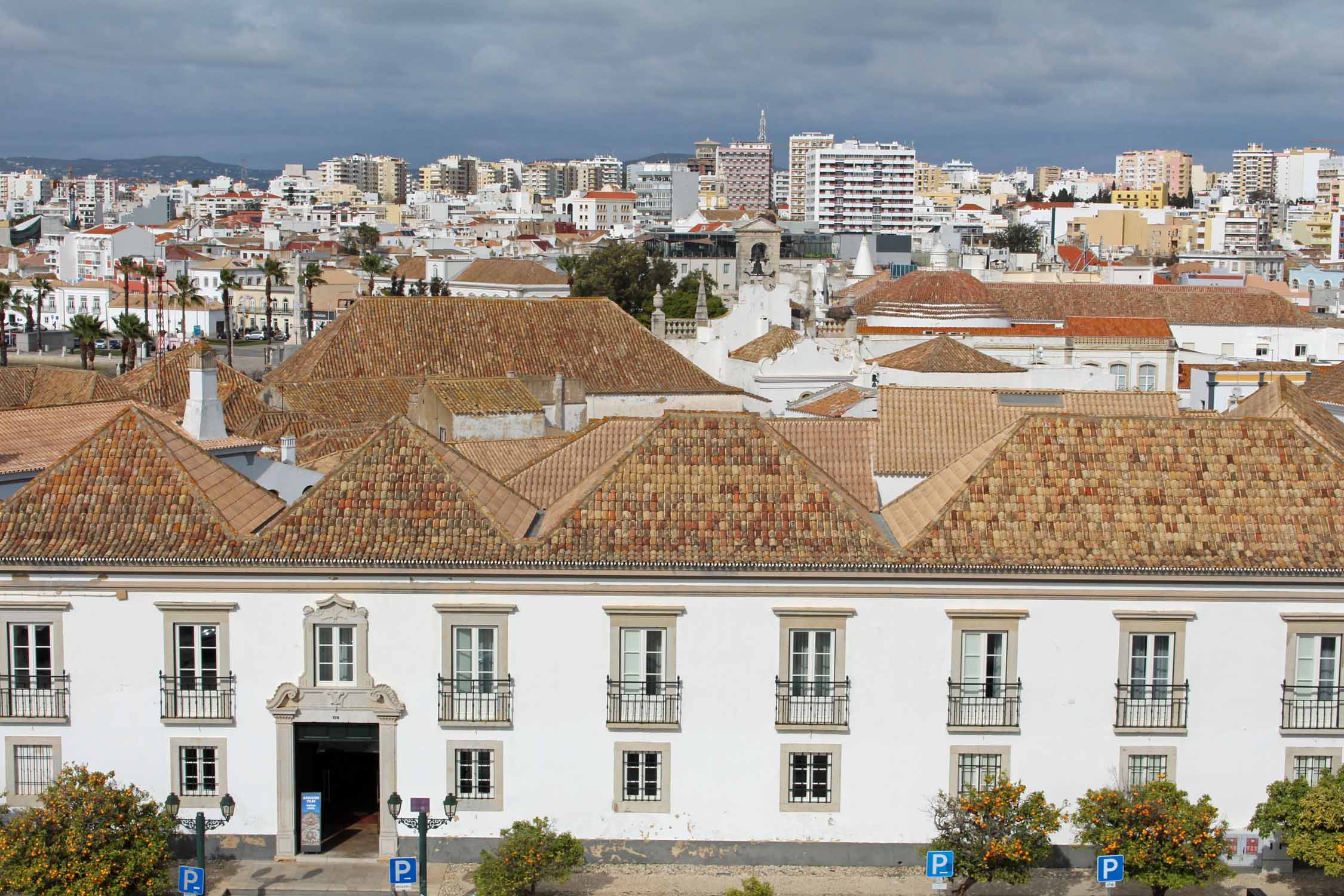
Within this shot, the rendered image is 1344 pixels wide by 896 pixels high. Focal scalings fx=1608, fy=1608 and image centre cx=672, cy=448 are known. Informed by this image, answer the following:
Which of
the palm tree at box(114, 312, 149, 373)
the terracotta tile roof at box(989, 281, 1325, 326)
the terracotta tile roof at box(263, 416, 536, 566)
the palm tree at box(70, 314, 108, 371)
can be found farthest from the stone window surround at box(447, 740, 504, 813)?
the palm tree at box(70, 314, 108, 371)

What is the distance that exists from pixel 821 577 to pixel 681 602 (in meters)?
1.70

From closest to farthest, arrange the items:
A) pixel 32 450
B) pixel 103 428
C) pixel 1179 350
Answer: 1. pixel 103 428
2. pixel 32 450
3. pixel 1179 350

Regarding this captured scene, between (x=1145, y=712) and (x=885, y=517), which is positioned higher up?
→ (x=885, y=517)

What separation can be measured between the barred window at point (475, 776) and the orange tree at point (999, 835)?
537 cm

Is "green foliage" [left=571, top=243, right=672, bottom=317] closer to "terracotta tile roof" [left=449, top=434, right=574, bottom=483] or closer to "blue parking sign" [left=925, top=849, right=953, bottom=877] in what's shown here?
"terracotta tile roof" [left=449, top=434, right=574, bottom=483]

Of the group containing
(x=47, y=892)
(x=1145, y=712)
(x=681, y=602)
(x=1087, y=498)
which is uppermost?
(x=1087, y=498)

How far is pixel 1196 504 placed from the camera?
19.7 meters

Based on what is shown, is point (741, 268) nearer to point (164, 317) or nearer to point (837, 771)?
point (164, 317)

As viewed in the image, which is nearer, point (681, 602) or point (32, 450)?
point (681, 602)

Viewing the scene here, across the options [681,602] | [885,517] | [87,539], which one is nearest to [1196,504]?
[885,517]

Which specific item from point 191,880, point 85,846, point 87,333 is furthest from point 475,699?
point 87,333

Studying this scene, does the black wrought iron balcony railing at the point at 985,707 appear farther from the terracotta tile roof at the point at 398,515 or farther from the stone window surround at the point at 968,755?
the terracotta tile roof at the point at 398,515

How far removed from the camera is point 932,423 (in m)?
27.5

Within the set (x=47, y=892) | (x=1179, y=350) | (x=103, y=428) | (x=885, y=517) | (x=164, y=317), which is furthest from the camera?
(x=164, y=317)
